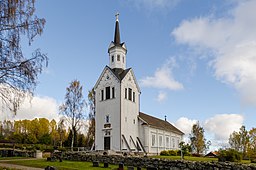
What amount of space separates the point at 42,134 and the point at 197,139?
139 ft

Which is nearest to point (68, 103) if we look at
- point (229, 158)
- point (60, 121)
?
point (60, 121)

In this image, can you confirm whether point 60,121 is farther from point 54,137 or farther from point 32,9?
point 54,137

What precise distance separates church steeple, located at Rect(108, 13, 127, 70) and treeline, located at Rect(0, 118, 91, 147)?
1328cm

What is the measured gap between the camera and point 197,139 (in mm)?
58469

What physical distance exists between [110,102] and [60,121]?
11.7m

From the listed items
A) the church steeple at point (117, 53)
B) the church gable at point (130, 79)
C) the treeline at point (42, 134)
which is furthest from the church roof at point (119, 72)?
the treeline at point (42, 134)

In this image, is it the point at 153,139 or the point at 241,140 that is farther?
the point at 241,140

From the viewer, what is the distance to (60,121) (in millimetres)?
43969

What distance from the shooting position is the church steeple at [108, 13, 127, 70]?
128ft

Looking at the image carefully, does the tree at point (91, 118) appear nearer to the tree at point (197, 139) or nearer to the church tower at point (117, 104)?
the church tower at point (117, 104)

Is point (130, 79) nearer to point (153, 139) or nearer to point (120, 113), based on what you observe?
point (120, 113)

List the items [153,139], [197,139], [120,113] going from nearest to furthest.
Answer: [120,113] < [153,139] < [197,139]

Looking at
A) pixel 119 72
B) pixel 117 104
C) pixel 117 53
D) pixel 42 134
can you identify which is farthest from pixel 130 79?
pixel 42 134

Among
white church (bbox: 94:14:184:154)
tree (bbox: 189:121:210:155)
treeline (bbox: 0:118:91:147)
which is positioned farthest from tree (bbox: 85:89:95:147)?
tree (bbox: 189:121:210:155)
